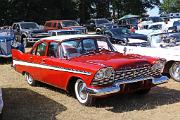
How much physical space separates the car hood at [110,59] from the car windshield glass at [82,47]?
217 millimetres

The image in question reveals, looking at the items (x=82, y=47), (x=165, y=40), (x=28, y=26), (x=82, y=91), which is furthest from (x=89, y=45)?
(x=28, y=26)

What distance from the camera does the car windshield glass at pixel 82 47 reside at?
363 inches

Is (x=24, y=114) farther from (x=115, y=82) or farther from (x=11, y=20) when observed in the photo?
Answer: (x=11, y=20)

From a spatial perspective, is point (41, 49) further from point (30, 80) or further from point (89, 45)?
point (89, 45)

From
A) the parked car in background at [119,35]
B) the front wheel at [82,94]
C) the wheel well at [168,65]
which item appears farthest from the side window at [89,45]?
the parked car in background at [119,35]

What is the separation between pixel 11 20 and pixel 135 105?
1525 inches

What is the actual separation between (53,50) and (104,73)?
6.90 feet

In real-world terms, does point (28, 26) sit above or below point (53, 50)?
above

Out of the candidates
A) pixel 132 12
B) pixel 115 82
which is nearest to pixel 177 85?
pixel 115 82

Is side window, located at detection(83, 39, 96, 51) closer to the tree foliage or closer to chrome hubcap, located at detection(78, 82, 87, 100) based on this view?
chrome hubcap, located at detection(78, 82, 87, 100)

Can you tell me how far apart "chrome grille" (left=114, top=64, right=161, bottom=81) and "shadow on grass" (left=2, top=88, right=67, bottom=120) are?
1.41 metres

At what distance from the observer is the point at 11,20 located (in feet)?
150

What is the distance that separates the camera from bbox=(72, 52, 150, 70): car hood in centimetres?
829

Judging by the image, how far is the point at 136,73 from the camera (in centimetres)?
851
